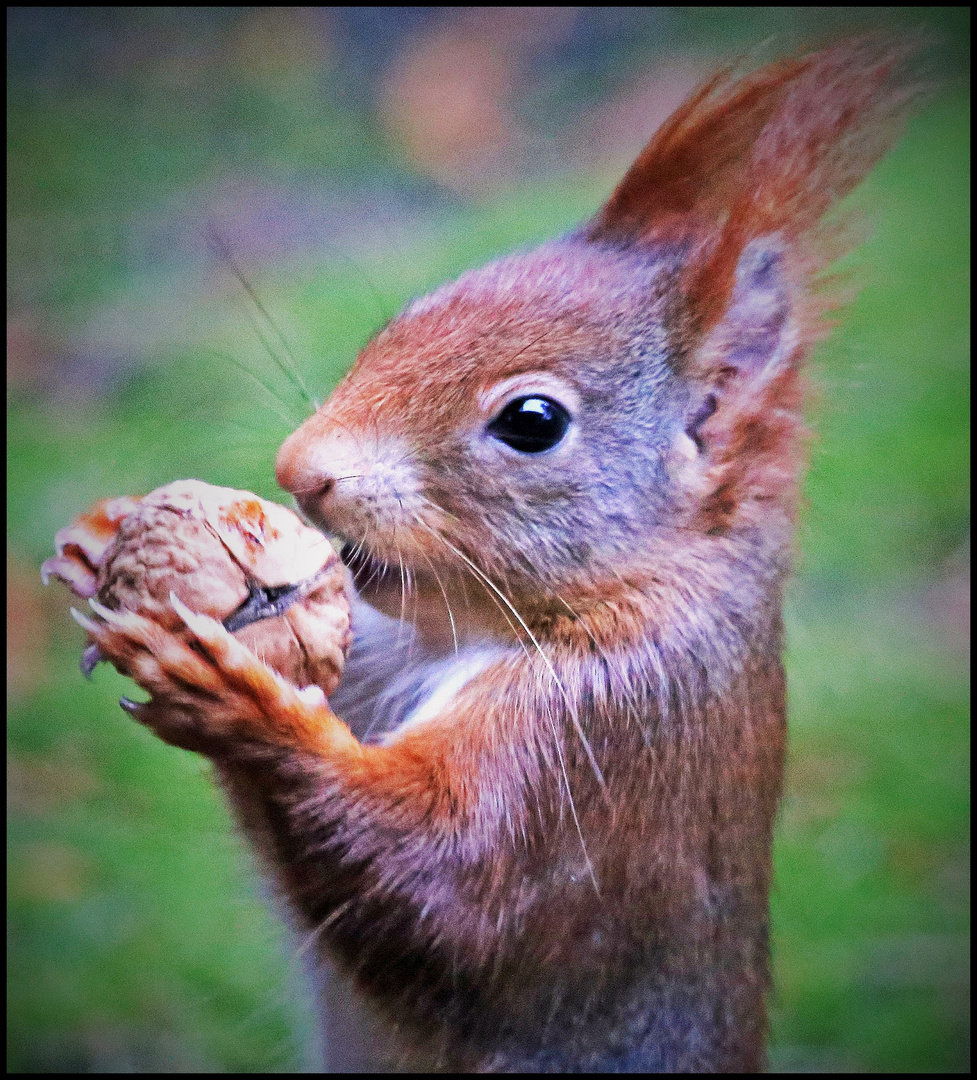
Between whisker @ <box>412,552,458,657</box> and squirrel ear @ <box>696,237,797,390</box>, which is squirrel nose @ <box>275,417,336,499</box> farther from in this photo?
squirrel ear @ <box>696,237,797,390</box>

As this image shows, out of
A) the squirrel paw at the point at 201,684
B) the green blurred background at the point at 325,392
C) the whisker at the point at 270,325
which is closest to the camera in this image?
the squirrel paw at the point at 201,684

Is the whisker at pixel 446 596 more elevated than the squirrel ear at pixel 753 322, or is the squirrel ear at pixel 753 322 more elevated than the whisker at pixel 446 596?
the squirrel ear at pixel 753 322

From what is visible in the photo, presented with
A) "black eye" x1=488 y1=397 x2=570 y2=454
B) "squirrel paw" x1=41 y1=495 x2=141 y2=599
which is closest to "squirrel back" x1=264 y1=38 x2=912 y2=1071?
"black eye" x1=488 y1=397 x2=570 y2=454

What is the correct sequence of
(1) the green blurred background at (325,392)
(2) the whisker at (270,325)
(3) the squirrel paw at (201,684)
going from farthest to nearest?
(1) the green blurred background at (325,392), (2) the whisker at (270,325), (3) the squirrel paw at (201,684)

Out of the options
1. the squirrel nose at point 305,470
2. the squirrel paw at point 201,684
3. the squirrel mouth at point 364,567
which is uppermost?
the squirrel nose at point 305,470

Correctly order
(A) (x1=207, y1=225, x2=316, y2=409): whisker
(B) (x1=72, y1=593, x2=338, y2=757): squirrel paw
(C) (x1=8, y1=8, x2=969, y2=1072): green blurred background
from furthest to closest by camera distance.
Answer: (C) (x1=8, y1=8, x2=969, y2=1072): green blurred background, (A) (x1=207, y1=225, x2=316, y2=409): whisker, (B) (x1=72, y1=593, x2=338, y2=757): squirrel paw

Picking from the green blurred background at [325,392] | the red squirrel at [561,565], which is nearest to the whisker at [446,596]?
the red squirrel at [561,565]

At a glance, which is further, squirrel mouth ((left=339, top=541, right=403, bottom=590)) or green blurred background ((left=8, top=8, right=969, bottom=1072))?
green blurred background ((left=8, top=8, right=969, bottom=1072))

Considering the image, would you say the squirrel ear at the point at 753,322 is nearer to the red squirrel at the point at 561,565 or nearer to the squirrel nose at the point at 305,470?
the red squirrel at the point at 561,565
